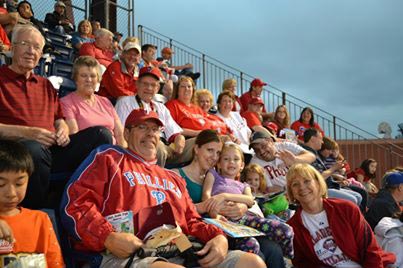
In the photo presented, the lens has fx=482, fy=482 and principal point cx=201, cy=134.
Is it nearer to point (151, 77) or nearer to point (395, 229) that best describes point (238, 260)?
point (395, 229)

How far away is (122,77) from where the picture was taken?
535 centimetres

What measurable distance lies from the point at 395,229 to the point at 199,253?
7.52 feet

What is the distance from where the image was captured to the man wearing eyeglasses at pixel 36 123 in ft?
8.48

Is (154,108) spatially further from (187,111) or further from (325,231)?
(325,231)

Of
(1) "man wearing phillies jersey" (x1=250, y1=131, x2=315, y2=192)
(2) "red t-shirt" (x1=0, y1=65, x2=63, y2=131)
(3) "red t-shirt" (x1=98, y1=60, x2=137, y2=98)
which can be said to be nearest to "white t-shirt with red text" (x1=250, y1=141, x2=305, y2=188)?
(1) "man wearing phillies jersey" (x1=250, y1=131, x2=315, y2=192)

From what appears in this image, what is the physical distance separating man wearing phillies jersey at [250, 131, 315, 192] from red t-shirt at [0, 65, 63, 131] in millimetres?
2430

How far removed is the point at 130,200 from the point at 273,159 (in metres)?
2.67

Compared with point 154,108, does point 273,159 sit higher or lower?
lower

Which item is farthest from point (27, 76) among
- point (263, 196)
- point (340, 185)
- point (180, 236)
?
point (340, 185)

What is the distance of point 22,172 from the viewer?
7.26 ft

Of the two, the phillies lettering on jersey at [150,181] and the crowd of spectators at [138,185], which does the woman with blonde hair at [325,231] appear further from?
the phillies lettering on jersey at [150,181]

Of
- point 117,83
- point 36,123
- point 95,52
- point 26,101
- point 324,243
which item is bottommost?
point 324,243

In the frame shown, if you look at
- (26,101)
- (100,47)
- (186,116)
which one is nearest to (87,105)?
(26,101)

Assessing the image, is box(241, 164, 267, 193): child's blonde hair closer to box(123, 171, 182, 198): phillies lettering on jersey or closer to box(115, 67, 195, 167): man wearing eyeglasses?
box(115, 67, 195, 167): man wearing eyeglasses
